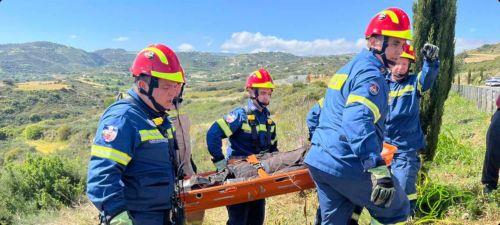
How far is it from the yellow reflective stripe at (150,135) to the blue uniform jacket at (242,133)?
1.98 m

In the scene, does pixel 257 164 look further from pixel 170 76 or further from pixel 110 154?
pixel 110 154

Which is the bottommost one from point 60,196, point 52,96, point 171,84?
point 52,96

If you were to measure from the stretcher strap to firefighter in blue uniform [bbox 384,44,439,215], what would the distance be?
1658 millimetres

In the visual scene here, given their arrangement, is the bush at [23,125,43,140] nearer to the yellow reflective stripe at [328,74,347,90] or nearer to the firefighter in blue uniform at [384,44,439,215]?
the firefighter in blue uniform at [384,44,439,215]

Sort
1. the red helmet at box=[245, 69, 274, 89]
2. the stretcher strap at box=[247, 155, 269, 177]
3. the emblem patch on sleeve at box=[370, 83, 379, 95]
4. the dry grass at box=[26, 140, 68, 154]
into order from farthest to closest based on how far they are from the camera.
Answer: the dry grass at box=[26, 140, 68, 154]
the red helmet at box=[245, 69, 274, 89]
the stretcher strap at box=[247, 155, 269, 177]
the emblem patch on sleeve at box=[370, 83, 379, 95]

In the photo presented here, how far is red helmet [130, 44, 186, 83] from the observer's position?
2689 mm

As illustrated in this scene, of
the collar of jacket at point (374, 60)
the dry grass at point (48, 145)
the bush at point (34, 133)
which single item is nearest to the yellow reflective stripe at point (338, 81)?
the collar of jacket at point (374, 60)

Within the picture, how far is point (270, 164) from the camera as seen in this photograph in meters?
4.17

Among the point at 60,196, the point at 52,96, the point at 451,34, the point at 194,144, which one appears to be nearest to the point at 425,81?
the point at 451,34

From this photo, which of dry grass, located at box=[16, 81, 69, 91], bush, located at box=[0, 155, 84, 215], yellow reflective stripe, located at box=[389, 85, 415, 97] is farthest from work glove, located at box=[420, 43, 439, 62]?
dry grass, located at box=[16, 81, 69, 91]

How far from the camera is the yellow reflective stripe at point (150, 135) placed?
8.58 feet

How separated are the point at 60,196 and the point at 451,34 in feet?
24.9

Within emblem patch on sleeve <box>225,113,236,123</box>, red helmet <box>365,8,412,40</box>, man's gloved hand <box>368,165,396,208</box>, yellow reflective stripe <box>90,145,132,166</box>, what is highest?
red helmet <box>365,8,412,40</box>

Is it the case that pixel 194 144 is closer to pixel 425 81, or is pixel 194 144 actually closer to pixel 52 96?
pixel 425 81
